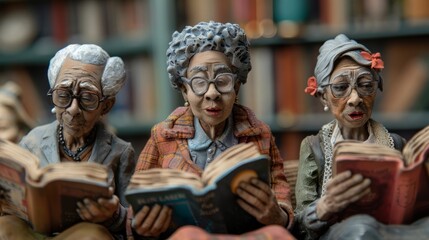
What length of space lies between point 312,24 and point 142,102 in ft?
2.60

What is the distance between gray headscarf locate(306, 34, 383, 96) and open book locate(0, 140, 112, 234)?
0.50 meters

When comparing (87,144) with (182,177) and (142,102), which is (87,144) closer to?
(182,177)

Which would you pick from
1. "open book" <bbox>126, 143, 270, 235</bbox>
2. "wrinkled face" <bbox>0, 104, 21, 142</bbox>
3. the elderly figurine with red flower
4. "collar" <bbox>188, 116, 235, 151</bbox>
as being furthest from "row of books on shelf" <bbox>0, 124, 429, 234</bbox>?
"wrinkled face" <bbox>0, 104, 21, 142</bbox>

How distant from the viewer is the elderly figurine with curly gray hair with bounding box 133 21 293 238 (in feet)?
5.20

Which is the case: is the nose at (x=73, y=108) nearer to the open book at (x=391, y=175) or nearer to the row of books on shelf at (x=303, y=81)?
the open book at (x=391, y=175)

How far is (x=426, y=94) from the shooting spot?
9.62 feet

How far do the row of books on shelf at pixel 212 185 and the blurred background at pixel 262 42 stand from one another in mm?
1516

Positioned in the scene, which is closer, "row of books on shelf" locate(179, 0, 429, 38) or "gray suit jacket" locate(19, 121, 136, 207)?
"gray suit jacket" locate(19, 121, 136, 207)

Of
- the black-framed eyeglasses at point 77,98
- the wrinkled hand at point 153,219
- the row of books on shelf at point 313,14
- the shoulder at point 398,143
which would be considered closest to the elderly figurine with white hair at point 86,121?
the black-framed eyeglasses at point 77,98

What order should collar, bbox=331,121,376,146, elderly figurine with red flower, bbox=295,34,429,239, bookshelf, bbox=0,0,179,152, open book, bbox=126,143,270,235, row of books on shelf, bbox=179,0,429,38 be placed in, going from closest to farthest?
open book, bbox=126,143,270,235 → elderly figurine with red flower, bbox=295,34,429,239 → collar, bbox=331,121,376,146 → row of books on shelf, bbox=179,0,429,38 → bookshelf, bbox=0,0,179,152

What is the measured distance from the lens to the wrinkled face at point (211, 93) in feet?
5.18

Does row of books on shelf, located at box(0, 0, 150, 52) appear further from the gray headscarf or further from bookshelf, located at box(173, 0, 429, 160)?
the gray headscarf

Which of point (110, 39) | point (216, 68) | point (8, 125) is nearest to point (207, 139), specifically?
point (216, 68)

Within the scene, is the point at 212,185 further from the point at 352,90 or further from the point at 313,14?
the point at 313,14
